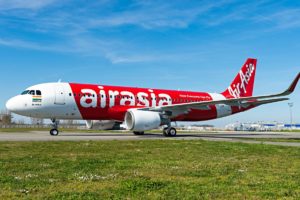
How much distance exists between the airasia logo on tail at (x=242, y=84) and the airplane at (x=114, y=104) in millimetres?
4447

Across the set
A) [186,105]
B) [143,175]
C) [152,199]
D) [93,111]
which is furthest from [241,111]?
[152,199]

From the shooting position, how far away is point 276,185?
7230 mm

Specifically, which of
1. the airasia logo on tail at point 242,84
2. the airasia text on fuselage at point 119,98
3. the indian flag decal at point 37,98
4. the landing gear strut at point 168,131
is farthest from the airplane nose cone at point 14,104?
the airasia logo on tail at point 242,84

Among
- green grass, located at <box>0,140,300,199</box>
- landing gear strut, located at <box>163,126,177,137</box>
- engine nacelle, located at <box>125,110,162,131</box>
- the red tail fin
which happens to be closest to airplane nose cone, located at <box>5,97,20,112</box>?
engine nacelle, located at <box>125,110,162,131</box>

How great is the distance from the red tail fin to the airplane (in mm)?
4465

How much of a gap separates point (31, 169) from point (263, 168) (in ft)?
20.8

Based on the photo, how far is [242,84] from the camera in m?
39.3

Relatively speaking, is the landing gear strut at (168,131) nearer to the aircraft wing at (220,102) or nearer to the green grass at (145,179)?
→ the aircraft wing at (220,102)

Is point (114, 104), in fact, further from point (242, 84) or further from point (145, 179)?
point (145, 179)

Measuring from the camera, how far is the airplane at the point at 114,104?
2739 cm

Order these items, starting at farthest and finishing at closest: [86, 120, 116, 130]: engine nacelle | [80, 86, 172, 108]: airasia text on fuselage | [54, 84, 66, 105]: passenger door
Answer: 1. [86, 120, 116, 130]: engine nacelle
2. [80, 86, 172, 108]: airasia text on fuselage
3. [54, 84, 66, 105]: passenger door

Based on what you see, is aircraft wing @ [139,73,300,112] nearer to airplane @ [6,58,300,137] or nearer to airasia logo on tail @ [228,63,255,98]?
airplane @ [6,58,300,137]

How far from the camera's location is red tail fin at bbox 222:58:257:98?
3900 cm

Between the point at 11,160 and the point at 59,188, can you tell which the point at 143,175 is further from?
the point at 11,160
